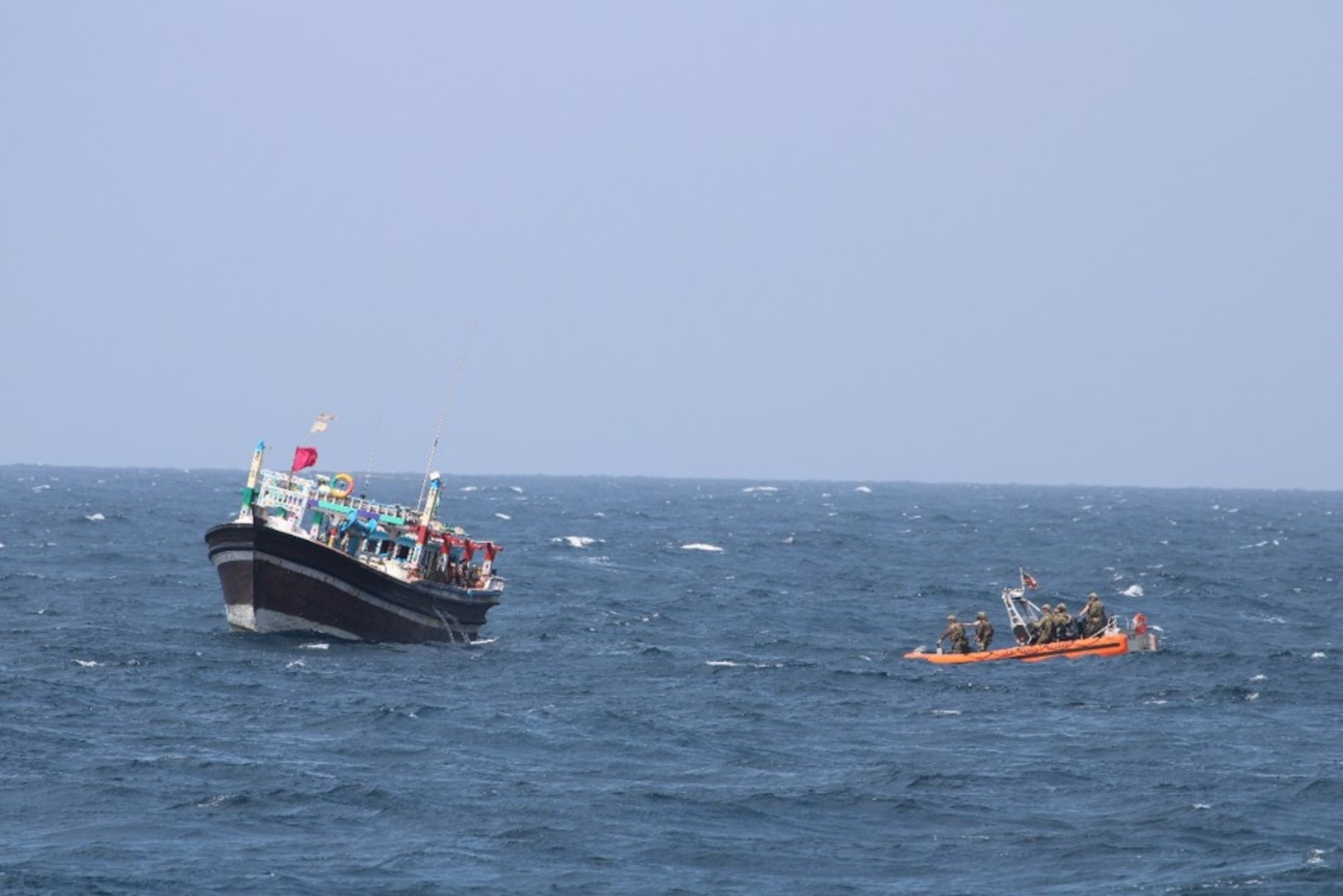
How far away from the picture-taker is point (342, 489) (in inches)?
1982

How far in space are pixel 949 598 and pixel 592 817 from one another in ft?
139

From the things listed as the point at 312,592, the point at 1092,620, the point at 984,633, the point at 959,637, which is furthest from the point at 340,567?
the point at 1092,620

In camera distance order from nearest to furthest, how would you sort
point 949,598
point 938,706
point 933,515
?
point 938,706 → point 949,598 → point 933,515

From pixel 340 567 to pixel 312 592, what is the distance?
101cm

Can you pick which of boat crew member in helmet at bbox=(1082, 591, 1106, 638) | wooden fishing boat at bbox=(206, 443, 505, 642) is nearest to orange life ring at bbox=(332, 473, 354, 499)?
wooden fishing boat at bbox=(206, 443, 505, 642)

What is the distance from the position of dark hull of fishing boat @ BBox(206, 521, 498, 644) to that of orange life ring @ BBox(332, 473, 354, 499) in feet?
9.00

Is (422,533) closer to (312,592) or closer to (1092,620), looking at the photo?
(312,592)

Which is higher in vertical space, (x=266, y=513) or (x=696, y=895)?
(x=266, y=513)

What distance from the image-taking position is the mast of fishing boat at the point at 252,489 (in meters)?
48.5

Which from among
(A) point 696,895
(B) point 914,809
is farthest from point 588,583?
(A) point 696,895

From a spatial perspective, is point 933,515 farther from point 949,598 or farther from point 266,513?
point 266,513

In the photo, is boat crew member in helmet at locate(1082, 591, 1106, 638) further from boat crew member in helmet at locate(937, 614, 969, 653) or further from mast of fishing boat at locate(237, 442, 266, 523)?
mast of fishing boat at locate(237, 442, 266, 523)

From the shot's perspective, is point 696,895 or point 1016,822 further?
point 1016,822

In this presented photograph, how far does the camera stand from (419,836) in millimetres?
27422
